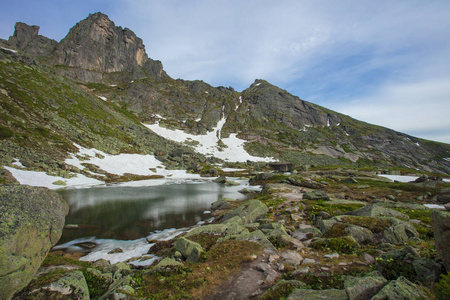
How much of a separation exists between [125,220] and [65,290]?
69.1 feet

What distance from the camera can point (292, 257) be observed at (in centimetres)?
1073

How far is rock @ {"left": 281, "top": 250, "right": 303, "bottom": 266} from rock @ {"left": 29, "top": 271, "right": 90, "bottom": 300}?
9397 millimetres

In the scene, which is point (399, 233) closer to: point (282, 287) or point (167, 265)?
Answer: point (282, 287)

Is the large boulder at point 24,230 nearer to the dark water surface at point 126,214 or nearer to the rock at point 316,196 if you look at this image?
the dark water surface at point 126,214

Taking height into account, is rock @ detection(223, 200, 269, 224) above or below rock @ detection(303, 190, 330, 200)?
below

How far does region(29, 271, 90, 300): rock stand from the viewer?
7601 millimetres

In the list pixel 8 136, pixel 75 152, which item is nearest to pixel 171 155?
pixel 75 152

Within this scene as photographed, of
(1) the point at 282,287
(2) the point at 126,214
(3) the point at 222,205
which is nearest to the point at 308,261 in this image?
(1) the point at 282,287

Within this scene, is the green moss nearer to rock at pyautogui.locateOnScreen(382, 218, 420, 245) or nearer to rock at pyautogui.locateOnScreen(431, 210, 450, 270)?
rock at pyautogui.locateOnScreen(382, 218, 420, 245)

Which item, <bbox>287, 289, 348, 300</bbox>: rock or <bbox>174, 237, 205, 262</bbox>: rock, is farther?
<bbox>174, 237, 205, 262</bbox>: rock

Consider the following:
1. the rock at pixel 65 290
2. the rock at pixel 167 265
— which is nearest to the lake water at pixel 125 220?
the rock at pixel 167 265

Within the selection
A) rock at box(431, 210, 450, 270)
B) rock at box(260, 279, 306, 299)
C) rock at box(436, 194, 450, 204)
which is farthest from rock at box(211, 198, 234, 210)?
rock at box(436, 194, 450, 204)

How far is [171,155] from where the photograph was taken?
107m

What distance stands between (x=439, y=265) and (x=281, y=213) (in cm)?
1824
